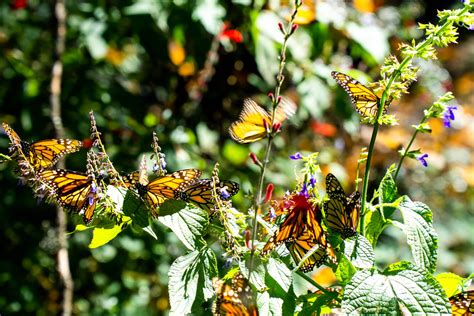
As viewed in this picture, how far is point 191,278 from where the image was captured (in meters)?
0.80

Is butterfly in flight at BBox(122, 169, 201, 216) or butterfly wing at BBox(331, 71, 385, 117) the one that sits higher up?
butterfly wing at BBox(331, 71, 385, 117)

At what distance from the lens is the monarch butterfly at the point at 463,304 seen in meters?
0.77

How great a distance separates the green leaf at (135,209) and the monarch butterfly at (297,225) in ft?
0.51

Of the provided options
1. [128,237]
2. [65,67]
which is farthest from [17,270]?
[65,67]

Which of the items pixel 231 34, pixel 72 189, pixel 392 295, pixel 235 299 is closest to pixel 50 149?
pixel 72 189

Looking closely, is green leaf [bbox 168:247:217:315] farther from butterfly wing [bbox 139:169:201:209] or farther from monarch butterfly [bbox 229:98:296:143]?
monarch butterfly [bbox 229:98:296:143]

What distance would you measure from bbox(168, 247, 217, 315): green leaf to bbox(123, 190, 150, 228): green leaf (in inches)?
2.6

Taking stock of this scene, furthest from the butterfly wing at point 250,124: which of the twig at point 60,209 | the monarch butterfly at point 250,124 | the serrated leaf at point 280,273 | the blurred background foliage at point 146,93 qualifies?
the blurred background foliage at point 146,93

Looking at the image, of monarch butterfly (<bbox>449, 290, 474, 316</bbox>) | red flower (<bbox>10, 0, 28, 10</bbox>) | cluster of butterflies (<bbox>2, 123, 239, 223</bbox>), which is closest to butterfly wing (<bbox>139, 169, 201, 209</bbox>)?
cluster of butterflies (<bbox>2, 123, 239, 223</bbox>)

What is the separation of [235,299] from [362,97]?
32 cm

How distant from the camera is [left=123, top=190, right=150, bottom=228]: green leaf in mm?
790

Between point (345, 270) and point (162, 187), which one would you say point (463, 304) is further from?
point (162, 187)

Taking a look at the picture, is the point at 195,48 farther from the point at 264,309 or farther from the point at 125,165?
the point at 264,309

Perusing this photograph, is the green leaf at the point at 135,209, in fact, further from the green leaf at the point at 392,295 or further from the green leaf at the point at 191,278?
the green leaf at the point at 392,295
